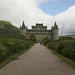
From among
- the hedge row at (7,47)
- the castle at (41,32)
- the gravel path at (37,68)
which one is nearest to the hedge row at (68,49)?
the gravel path at (37,68)

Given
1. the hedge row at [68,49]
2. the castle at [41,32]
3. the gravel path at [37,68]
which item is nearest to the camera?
the gravel path at [37,68]

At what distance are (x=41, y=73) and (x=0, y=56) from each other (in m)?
4.20

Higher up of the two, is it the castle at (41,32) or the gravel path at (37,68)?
the castle at (41,32)

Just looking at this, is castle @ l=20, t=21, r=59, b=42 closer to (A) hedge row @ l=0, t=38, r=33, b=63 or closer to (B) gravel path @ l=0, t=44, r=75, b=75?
(A) hedge row @ l=0, t=38, r=33, b=63

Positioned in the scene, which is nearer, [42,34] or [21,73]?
[21,73]

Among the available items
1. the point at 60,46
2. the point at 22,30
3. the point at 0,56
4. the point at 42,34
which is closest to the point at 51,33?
the point at 42,34

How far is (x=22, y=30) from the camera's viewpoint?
86.9m

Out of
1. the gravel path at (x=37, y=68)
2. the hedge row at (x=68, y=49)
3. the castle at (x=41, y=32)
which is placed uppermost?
the castle at (x=41, y=32)

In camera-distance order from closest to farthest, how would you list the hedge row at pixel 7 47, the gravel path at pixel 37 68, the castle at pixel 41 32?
the gravel path at pixel 37 68 < the hedge row at pixel 7 47 < the castle at pixel 41 32

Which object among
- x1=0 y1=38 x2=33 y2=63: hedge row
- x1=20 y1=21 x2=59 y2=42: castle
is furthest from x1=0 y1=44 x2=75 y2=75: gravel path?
x1=20 y1=21 x2=59 y2=42: castle

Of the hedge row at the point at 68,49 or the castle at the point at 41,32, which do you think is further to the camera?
the castle at the point at 41,32

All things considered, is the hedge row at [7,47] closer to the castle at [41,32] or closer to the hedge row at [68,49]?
the hedge row at [68,49]

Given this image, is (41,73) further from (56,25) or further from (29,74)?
(56,25)

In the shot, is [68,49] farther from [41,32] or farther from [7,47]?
[41,32]
